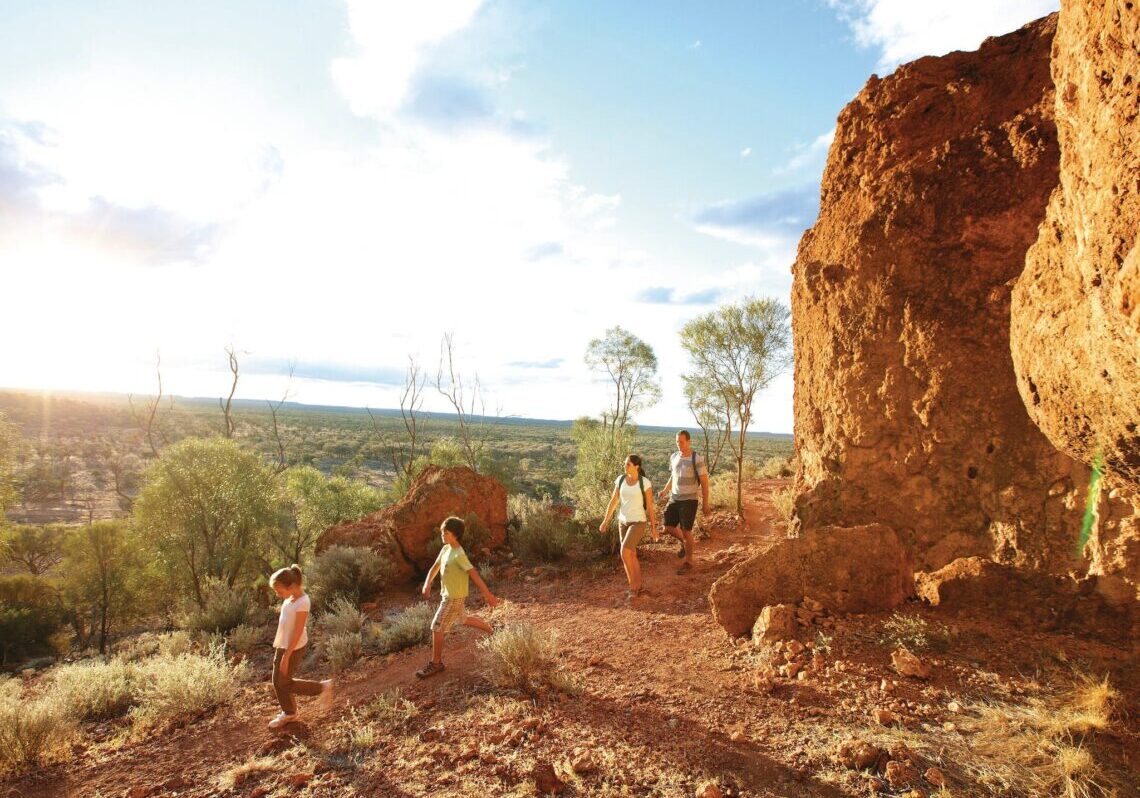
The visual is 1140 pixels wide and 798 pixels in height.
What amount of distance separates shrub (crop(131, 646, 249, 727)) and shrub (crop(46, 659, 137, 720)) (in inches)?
8.4

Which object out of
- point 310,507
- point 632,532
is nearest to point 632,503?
point 632,532

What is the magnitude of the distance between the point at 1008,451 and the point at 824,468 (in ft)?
5.62

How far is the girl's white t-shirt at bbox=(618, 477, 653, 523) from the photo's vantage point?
6.64 meters

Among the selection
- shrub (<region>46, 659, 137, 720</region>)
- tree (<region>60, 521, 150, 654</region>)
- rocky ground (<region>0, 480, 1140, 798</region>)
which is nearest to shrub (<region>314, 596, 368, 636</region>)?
rocky ground (<region>0, 480, 1140, 798</region>)

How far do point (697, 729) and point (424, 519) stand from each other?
791 centimetres

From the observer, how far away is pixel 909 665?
4055 mm

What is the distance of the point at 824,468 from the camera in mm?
6125

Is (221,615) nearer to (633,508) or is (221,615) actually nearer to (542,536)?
(542,536)

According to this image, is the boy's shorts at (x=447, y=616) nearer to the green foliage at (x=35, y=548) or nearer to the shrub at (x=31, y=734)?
the shrub at (x=31, y=734)

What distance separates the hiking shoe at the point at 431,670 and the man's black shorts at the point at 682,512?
372 cm

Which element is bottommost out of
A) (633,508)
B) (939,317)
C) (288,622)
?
(288,622)

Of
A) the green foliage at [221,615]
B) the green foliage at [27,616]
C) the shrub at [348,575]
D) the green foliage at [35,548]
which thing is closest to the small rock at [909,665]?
the shrub at [348,575]

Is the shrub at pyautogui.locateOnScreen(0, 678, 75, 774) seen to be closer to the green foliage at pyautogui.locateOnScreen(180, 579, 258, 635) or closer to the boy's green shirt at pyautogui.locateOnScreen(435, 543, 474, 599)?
the boy's green shirt at pyautogui.locateOnScreen(435, 543, 474, 599)

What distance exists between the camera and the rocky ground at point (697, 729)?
3135mm
